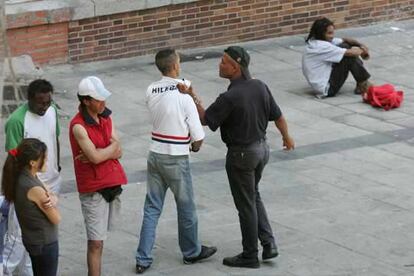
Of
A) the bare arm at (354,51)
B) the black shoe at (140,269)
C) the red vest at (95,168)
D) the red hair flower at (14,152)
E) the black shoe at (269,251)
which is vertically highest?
the red hair flower at (14,152)

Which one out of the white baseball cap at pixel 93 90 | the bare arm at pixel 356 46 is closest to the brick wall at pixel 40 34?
the bare arm at pixel 356 46

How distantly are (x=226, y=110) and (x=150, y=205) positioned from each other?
962 mm

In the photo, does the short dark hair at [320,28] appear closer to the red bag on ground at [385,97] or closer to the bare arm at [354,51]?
the bare arm at [354,51]

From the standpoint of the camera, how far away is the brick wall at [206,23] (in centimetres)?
1569

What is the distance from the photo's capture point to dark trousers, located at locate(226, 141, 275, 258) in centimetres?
948

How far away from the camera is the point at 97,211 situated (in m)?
8.93

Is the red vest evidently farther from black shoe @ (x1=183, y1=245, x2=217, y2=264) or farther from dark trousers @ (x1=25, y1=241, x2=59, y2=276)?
black shoe @ (x1=183, y1=245, x2=217, y2=264)

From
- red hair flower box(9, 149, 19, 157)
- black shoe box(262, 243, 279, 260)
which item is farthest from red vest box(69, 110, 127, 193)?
black shoe box(262, 243, 279, 260)

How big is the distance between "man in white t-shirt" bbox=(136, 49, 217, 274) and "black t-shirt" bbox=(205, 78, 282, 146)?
0.17m

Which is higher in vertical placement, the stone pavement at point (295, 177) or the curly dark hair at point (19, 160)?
the curly dark hair at point (19, 160)

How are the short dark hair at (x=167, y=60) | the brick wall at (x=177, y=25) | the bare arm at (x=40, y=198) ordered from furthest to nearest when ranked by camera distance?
1. the brick wall at (x=177, y=25)
2. the short dark hair at (x=167, y=60)
3. the bare arm at (x=40, y=198)

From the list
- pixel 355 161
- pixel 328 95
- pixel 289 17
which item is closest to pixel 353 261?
pixel 355 161

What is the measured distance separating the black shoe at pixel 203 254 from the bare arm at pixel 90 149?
52.8 inches

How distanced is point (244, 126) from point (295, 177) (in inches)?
100
